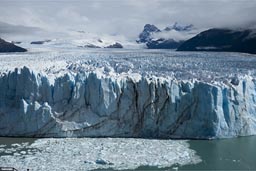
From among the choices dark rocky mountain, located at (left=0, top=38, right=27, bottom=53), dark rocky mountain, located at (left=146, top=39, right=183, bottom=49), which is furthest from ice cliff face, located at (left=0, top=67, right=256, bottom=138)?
dark rocky mountain, located at (left=146, top=39, right=183, bottom=49)

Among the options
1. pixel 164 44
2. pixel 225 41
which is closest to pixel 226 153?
pixel 225 41

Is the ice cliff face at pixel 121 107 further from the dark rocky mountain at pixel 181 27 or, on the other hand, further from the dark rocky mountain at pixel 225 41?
the dark rocky mountain at pixel 181 27

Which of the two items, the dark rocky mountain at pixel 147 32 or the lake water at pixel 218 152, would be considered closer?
the lake water at pixel 218 152

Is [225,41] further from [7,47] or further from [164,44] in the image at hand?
[7,47]

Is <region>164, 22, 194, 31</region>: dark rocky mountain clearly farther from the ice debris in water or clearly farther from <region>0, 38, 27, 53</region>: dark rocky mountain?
the ice debris in water

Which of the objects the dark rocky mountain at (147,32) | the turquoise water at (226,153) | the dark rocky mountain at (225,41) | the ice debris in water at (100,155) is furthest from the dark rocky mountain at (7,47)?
the turquoise water at (226,153)

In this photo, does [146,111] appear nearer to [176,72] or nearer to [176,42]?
[176,72]
